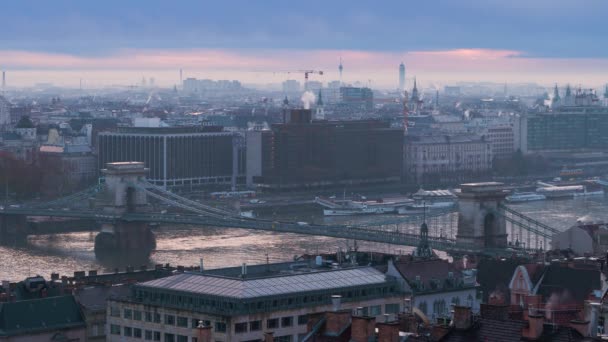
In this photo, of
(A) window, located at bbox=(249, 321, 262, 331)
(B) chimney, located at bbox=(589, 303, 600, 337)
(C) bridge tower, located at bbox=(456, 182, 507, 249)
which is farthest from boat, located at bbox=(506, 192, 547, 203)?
(B) chimney, located at bbox=(589, 303, 600, 337)

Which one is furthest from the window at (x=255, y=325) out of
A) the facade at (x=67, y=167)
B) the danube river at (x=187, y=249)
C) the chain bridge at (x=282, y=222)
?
the facade at (x=67, y=167)

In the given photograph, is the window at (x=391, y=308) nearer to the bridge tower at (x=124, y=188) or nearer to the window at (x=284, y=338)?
the window at (x=284, y=338)

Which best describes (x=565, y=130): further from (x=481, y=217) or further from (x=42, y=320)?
(x=42, y=320)

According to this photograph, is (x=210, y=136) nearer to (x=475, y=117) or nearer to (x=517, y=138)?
(x=517, y=138)

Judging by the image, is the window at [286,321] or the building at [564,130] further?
the building at [564,130]

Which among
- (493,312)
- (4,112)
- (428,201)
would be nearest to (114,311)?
(493,312)

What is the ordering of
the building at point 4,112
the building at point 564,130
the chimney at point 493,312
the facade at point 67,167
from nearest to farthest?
the chimney at point 493,312
the facade at point 67,167
the building at point 564,130
the building at point 4,112

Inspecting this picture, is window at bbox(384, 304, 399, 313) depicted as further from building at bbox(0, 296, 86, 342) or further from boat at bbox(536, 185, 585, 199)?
boat at bbox(536, 185, 585, 199)

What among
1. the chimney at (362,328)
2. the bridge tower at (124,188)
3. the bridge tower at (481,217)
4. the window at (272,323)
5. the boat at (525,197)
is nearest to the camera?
the chimney at (362,328)
